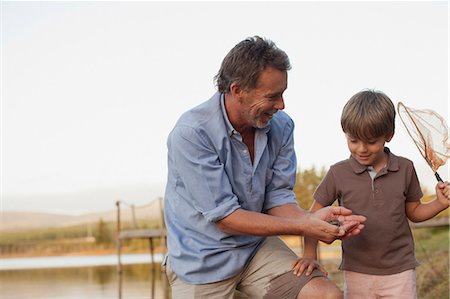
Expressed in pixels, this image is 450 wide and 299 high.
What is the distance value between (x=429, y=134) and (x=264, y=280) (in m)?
1.06

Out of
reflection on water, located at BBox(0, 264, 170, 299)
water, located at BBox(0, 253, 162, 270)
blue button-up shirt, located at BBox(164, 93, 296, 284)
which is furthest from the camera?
water, located at BBox(0, 253, 162, 270)

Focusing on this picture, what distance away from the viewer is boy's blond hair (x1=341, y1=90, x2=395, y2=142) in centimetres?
361

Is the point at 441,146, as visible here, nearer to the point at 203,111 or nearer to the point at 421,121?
the point at 421,121

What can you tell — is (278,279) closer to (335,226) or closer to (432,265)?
(335,226)

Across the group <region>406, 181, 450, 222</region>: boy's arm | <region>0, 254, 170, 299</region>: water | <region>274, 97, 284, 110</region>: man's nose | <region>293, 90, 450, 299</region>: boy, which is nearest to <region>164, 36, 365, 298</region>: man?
<region>274, 97, 284, 110</region>: man's nose

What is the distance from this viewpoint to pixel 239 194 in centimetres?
372

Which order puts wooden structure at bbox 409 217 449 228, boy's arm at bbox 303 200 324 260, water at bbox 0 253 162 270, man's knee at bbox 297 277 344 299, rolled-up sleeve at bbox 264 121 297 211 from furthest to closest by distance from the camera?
water at bbox 0 253 162 270 → wooden structure at bbox 409 217 449 228 → rolled-up sleeve at bbox 264 121 297 211 → boy's arm at bbox 303 200 324 260 → man's knee at bbox 297 277 344 299

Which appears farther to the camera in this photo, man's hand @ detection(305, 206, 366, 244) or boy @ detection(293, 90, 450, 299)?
boy @ detection(293, 90, 450, 299)

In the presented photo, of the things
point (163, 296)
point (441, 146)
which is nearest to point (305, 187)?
point (163, 296)

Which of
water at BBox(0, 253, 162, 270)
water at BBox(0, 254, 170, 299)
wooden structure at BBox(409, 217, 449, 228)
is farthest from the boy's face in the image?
water at BBox(0, 253, 162, 270)

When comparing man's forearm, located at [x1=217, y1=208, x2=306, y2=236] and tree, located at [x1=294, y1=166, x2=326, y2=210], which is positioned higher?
man's forearm, located at [x1=217, y1=208, x2=306, y2=236]

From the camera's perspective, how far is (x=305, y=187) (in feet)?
34.7

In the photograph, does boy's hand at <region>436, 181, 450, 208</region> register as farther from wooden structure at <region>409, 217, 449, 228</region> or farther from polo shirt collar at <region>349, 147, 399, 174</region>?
wooden structure at <region>409, 217, 449, 228</region>

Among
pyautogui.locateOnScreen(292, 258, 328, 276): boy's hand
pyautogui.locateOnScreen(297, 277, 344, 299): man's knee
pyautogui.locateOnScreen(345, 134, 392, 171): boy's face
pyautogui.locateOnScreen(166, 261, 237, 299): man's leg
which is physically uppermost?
pyautogui.locateOnScreen(345, 134, 392, 171): boy's face
